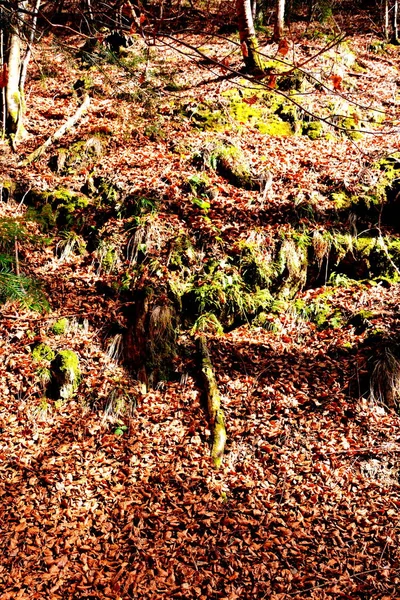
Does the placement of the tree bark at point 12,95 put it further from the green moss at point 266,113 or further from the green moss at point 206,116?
the green moss at point 266,113

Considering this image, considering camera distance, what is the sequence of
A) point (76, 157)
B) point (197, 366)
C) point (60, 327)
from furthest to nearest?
point (76, 157) < point (60, 327) < point (197, 366)

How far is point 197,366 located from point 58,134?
5316 mm

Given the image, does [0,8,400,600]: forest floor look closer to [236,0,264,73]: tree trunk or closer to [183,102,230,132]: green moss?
[183,102,230,132]: green moss

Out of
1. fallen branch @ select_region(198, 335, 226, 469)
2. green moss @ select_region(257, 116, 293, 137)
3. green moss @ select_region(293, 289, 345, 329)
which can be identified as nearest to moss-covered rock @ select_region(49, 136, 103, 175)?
green moss @ select_region(257, 116, 293, 137)

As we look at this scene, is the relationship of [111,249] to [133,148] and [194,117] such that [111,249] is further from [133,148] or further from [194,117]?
[194,117]

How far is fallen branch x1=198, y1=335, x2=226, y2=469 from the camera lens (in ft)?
15.7

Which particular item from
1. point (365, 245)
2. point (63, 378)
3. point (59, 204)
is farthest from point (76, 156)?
point (365, 245)

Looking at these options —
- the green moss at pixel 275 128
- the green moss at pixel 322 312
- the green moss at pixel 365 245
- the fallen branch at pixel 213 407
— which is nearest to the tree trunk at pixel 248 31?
the green moss at pixel 275 128

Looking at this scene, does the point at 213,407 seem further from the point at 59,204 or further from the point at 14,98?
the point at 14,98

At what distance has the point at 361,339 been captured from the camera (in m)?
5.57

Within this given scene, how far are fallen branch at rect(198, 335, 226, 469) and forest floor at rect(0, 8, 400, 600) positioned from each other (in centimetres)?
10

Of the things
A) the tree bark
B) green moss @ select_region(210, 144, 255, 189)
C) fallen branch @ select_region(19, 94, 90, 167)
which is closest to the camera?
green moss @ select_region(210, 144, 255, 189)

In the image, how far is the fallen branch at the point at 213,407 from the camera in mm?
4773

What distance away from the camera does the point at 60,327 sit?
568 cm
